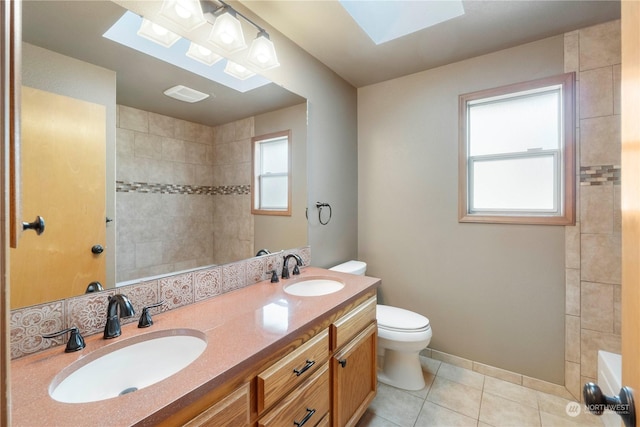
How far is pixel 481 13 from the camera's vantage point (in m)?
1.64

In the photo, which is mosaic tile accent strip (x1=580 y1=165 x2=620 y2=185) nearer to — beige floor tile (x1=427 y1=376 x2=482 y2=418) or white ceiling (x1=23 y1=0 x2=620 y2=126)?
white ceiling (x1=23 y1=0 x2=620 y2=126)

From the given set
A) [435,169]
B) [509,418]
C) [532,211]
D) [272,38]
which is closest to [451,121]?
[435,169]

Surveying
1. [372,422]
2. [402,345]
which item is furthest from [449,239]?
[372,422]

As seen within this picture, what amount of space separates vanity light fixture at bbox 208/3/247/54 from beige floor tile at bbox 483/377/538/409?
2.71 m

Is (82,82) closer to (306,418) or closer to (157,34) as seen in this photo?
(157,34)

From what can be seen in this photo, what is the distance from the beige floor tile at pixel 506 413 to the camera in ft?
5.41

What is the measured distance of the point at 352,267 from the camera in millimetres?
2340

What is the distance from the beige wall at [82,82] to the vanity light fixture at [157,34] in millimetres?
262

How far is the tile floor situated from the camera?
165 cm

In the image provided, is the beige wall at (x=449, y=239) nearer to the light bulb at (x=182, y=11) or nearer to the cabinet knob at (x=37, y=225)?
the light bulb at (x=182, y=11)

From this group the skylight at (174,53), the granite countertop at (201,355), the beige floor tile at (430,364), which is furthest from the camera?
the beige floor tile at (430,364)

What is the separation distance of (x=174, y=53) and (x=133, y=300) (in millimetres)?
1124

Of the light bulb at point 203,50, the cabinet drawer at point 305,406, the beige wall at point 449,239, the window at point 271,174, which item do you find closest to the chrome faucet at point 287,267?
the window at point 271,174

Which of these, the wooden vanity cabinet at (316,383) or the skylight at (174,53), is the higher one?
the skylight at (174,53)
